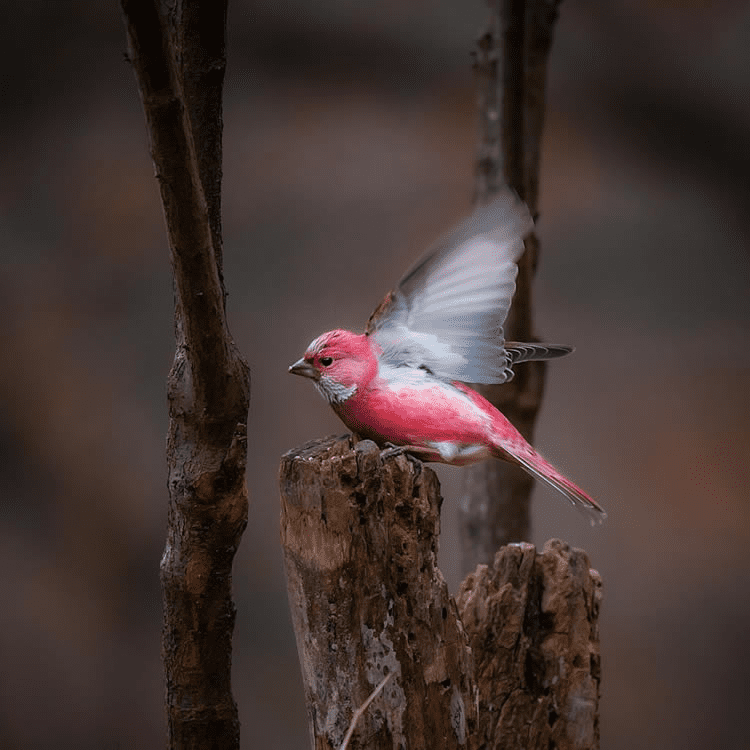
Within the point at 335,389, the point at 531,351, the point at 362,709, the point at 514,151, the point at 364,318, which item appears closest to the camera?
the point at 362,709

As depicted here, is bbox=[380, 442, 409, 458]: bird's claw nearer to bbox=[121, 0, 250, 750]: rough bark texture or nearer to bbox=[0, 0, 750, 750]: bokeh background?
bbox=[121, 0, 250, 750]: rough bark texture

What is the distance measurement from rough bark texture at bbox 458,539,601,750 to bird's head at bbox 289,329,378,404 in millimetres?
378

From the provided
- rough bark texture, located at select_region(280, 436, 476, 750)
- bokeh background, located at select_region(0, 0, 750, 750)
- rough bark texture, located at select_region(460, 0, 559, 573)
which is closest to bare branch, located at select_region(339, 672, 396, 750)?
rough bark texture, located at select_region(280, 436, 476, 750)

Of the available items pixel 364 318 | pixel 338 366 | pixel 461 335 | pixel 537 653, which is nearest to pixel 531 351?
pixel 461 335

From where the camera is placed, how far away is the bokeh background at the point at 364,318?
182 centimetres

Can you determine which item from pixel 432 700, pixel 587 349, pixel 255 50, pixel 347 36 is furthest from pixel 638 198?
pixel 432 700

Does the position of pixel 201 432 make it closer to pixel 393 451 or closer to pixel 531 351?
pixel 393 451

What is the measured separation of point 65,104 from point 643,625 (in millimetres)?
1539

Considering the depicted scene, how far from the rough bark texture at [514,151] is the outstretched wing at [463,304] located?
0.41m

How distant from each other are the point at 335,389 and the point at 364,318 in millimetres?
803

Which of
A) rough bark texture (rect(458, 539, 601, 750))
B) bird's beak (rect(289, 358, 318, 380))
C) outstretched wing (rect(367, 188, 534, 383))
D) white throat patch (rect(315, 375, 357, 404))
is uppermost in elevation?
outstretched wing (rect(367, 188, 534, 383))

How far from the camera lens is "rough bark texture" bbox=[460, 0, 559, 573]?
1.55 metres

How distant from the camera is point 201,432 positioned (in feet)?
3.45

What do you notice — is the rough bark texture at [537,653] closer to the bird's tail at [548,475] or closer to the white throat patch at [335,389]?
the bird's tail at [548,475]
